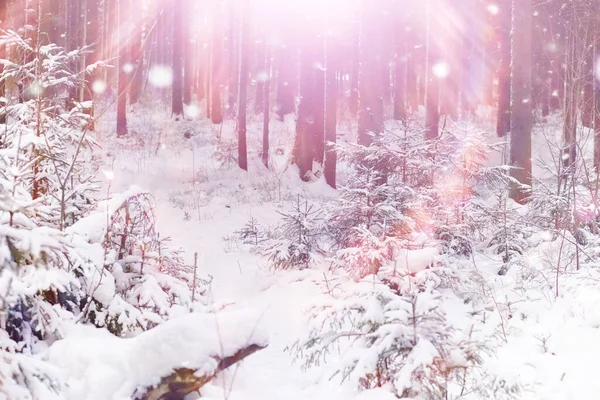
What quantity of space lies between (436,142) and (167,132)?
48.8 feet

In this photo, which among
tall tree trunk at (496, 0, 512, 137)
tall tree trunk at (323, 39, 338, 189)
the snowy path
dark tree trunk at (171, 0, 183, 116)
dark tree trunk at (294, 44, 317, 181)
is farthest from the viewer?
Answer: dark tree trunk at (171, 0, 183, 116)

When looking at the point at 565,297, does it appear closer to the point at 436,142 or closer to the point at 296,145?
the point at 436,142

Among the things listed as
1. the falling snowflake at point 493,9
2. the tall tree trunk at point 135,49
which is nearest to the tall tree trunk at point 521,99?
the tall tree trunk at point 135,49

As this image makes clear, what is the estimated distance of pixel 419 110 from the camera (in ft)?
98.1

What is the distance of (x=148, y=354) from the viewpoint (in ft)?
10.3

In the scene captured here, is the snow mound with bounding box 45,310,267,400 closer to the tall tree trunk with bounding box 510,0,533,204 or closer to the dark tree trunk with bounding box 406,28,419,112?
the tall tree trunk with bounding box 510,0,533,204

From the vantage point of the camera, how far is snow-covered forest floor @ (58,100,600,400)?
3.68 m

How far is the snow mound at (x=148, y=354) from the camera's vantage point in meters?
2.96

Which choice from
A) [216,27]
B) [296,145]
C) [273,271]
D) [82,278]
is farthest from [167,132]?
[82,278]

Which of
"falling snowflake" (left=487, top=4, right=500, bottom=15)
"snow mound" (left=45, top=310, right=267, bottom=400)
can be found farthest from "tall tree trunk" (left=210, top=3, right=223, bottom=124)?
"snow mound" (left=45, top=310, right=267, bottom=400)

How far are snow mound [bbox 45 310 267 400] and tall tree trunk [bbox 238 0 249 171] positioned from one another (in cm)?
1280

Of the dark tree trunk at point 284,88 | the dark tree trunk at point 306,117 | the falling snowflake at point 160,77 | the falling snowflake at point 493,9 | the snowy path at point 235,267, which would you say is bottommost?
the snowy path at point 235,267

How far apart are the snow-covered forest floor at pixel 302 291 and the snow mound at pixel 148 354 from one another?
6 centimetres

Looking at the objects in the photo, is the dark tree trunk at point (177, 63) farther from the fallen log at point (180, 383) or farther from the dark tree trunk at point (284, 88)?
the fallen log at point (180, 383)
